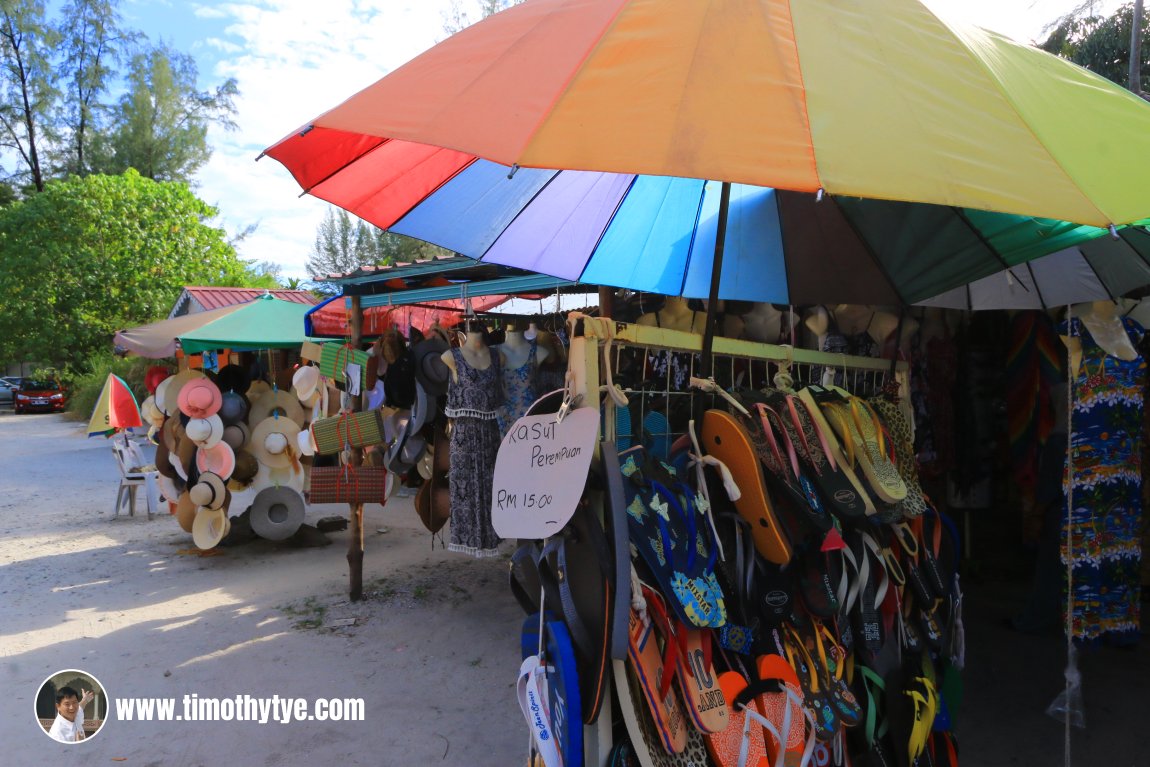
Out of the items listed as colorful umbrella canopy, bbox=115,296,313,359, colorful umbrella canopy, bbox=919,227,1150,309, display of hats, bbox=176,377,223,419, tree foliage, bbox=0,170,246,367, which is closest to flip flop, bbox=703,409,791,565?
colorful umbrella canopy, bbox=919,227,1150,309

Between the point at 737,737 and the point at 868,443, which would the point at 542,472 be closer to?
the point at 737,737

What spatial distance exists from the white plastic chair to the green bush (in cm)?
1207

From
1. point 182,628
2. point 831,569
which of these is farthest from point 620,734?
point 182,628

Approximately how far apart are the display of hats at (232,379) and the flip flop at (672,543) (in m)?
5.80

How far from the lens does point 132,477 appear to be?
798cm

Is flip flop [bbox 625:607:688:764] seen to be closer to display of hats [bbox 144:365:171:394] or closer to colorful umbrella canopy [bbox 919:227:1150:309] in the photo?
colorful umbrella canopy [bbox 919:227:1150:309]

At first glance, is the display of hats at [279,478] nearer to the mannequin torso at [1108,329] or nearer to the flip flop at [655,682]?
the flip flop at [655,682]

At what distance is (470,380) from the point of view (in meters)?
3.60

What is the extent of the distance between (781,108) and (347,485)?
14.0ft

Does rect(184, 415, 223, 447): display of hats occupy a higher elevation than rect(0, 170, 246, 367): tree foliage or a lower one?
lower

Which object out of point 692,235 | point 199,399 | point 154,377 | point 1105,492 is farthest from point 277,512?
point 1105,492

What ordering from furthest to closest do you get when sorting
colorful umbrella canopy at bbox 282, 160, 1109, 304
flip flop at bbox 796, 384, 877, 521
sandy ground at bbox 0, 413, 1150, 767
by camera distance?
sandy ground at bbox 0, 413, 1150, 767 < colorful umbrella canopy at bbox 282, 160, 1109, 304 < flip flop at bbox 796, 384, 877, 521

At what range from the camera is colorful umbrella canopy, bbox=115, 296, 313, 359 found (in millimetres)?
6227

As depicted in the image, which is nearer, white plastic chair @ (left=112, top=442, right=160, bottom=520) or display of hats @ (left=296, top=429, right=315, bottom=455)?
display of hats @ (left=296, top=429, right=315, bottom=455)
